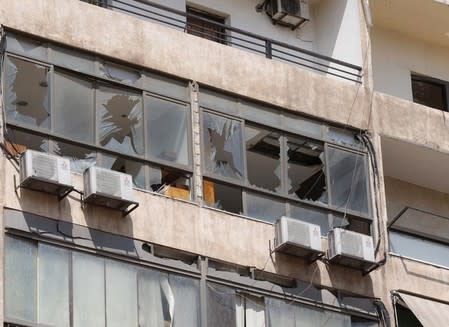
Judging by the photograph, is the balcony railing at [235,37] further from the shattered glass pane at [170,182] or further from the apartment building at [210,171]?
the shattered glass pane at [170,182]

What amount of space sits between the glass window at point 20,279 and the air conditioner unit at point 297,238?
3.94 m

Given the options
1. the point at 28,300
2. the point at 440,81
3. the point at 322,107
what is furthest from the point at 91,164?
the point at 440,81

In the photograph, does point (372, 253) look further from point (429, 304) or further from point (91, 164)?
point (91, 164)

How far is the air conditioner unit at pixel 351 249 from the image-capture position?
26.8m

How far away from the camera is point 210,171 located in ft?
86.8

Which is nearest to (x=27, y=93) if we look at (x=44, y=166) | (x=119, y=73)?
(x=44, y=166)

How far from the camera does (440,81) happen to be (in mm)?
31812

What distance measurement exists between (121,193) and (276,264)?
2740mm

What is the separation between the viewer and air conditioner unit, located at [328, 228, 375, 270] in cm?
2680

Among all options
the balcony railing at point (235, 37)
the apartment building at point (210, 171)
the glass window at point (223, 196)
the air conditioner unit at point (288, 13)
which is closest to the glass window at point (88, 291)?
the apartment building at point (210, 171)

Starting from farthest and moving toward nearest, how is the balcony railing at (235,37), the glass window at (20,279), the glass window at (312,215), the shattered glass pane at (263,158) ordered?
the balcony railing at (235,37) → the glass window at (312,215) → the shattered glass pane at (263,158) → the glass window at (20,279)

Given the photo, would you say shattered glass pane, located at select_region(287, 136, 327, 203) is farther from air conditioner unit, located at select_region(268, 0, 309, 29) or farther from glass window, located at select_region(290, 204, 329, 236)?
air conditioner unit, located at select_region(268, 0, 309, 29)

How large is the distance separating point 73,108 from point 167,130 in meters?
1.51

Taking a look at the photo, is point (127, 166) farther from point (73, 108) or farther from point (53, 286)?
point (53, 286)
